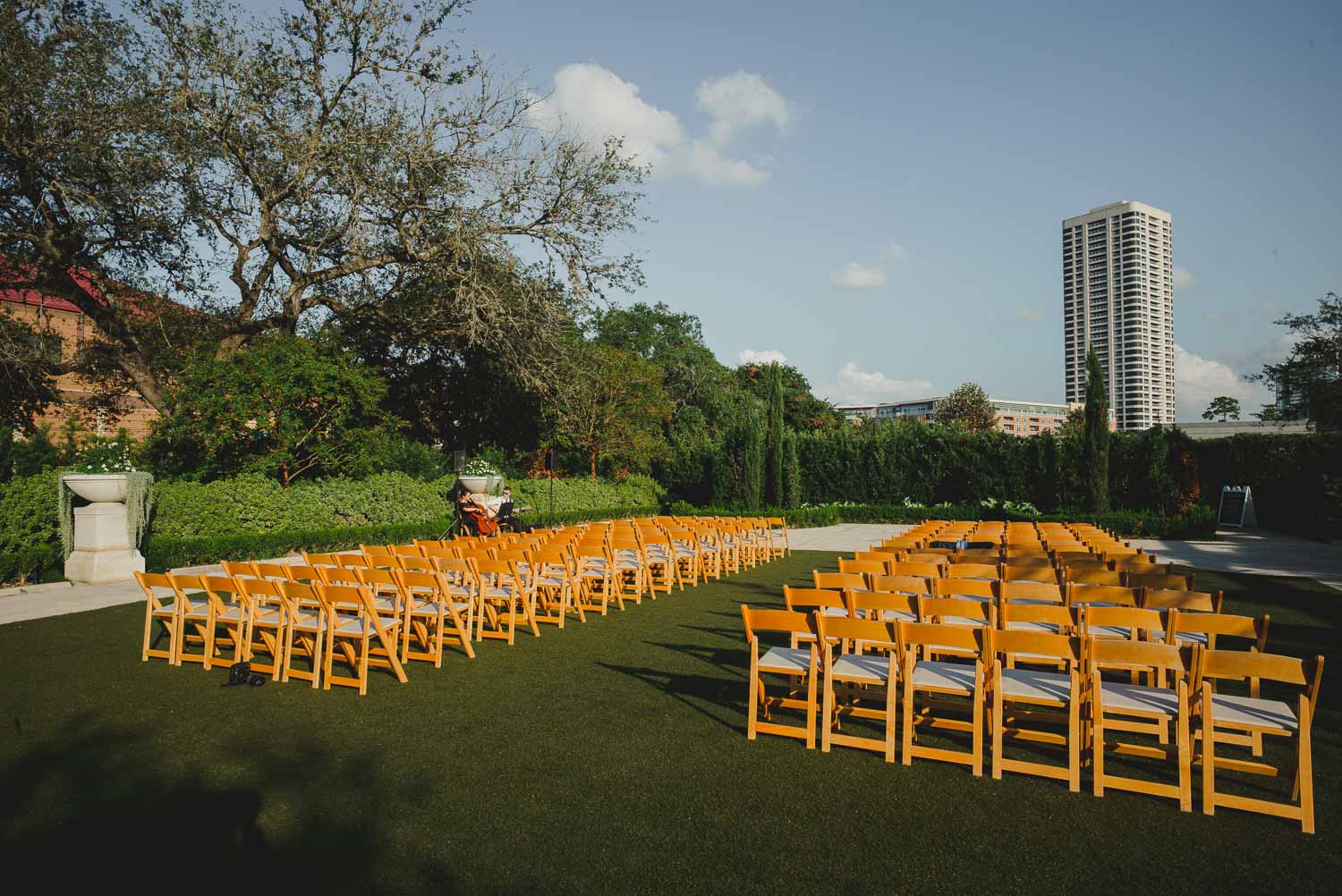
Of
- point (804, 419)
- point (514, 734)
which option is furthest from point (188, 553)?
point (804, 419)

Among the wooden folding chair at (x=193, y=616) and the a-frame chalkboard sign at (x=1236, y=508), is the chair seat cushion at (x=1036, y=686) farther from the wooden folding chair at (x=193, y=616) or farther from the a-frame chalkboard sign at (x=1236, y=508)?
the a-frame chalkboard sign at (x=1236, y=508)

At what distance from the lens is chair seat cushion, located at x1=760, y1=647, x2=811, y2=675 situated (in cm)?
451

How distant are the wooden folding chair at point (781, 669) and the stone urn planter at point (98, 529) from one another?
31.7 ft

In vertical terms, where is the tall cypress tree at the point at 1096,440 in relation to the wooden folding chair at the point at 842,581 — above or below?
above

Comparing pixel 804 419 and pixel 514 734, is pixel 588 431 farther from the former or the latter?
pixel 804 419

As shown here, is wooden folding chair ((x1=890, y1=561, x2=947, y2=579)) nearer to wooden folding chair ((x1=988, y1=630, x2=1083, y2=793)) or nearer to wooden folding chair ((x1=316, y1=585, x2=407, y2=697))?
wooden folding chair ((x1=988, y1=630, x2=1083, y2=793))

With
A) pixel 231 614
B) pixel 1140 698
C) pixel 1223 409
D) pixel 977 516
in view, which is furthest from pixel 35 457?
pixel 1223 409

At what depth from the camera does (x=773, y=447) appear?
947 inches

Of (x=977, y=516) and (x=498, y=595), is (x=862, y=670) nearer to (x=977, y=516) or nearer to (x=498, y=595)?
(x=498, y=595)

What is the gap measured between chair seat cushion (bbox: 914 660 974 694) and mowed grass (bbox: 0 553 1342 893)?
41cm

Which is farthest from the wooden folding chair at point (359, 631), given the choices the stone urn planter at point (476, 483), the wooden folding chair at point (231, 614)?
the stone urn planter at point (476, 483)

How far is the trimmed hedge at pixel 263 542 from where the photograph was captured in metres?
12.0

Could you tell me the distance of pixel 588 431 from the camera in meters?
25.9

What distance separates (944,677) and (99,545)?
11375 mm
